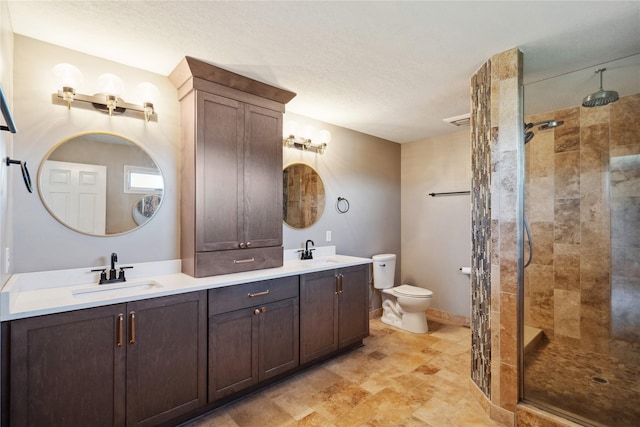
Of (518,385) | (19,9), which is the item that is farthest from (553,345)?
(19,9)

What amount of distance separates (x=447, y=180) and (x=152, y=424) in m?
3.78

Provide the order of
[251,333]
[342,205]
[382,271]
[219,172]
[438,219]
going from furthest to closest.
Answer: [438,219] → [382,271] → [342,205] → [219,172] → [251,333]

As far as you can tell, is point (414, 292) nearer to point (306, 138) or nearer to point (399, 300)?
point (399, 300)

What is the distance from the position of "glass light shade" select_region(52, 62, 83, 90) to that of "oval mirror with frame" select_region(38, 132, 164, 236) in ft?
1.00

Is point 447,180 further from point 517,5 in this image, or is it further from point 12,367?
point 12,367

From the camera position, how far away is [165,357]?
5.91 ft

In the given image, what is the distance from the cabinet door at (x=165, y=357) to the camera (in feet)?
5.54

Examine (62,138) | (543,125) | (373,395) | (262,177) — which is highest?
(543,125)

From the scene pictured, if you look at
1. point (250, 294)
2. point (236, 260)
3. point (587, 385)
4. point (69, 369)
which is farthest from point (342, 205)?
point (69, 369)

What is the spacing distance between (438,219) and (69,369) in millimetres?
3824

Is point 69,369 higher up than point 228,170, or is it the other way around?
point 228,170

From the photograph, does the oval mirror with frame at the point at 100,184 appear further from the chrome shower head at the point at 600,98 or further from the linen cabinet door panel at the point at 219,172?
the chrome shower head at the point at 600,98

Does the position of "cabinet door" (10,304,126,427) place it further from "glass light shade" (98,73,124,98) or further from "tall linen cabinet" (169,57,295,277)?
"glass light shade" (98,73,124,98)

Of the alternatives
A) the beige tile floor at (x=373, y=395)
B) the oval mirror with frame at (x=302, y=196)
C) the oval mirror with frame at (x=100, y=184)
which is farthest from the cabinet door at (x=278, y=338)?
the oval mirror with frame at (x=100, y=184)
